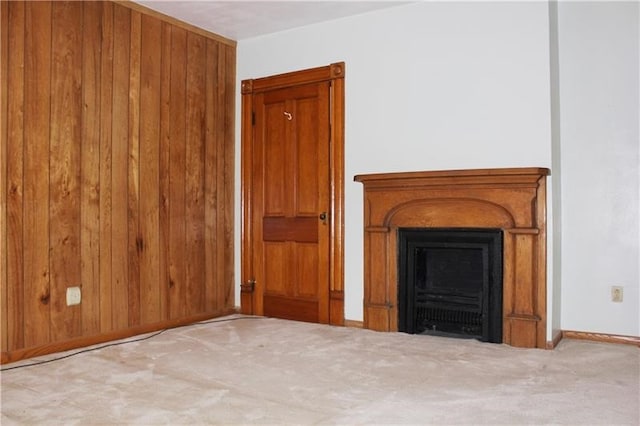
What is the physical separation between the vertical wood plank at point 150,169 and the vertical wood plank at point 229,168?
0.69 meters

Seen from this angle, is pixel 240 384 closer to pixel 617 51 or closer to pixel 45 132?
pixel 45 132

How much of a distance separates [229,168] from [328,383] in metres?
2.42

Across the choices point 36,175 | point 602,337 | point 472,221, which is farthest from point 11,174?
point 602,337

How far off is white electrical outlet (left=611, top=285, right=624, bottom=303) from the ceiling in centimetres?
240

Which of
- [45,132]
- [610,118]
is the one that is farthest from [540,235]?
[45,132]

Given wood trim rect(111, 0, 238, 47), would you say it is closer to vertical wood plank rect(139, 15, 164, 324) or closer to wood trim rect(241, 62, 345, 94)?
vertical wood plank rect(139, 15, 164, 324)

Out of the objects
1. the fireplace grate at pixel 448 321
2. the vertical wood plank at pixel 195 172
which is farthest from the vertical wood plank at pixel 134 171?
the fireplace grate at pixel 448 321

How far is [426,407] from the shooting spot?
2.33 meters

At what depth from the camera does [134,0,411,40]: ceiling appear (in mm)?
3855

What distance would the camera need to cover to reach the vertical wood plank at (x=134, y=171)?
150 inches

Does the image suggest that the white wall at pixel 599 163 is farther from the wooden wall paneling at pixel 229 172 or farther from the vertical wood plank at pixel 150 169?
the vertical wood plank at pixel 150 169

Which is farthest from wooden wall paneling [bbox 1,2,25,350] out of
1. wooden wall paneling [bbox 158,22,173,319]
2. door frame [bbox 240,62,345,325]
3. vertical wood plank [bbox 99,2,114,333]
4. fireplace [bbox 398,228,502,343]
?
fireplace [bbox 398,228,502,343]

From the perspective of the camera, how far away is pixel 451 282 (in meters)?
3.75

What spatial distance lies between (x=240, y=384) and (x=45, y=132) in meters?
1.93
